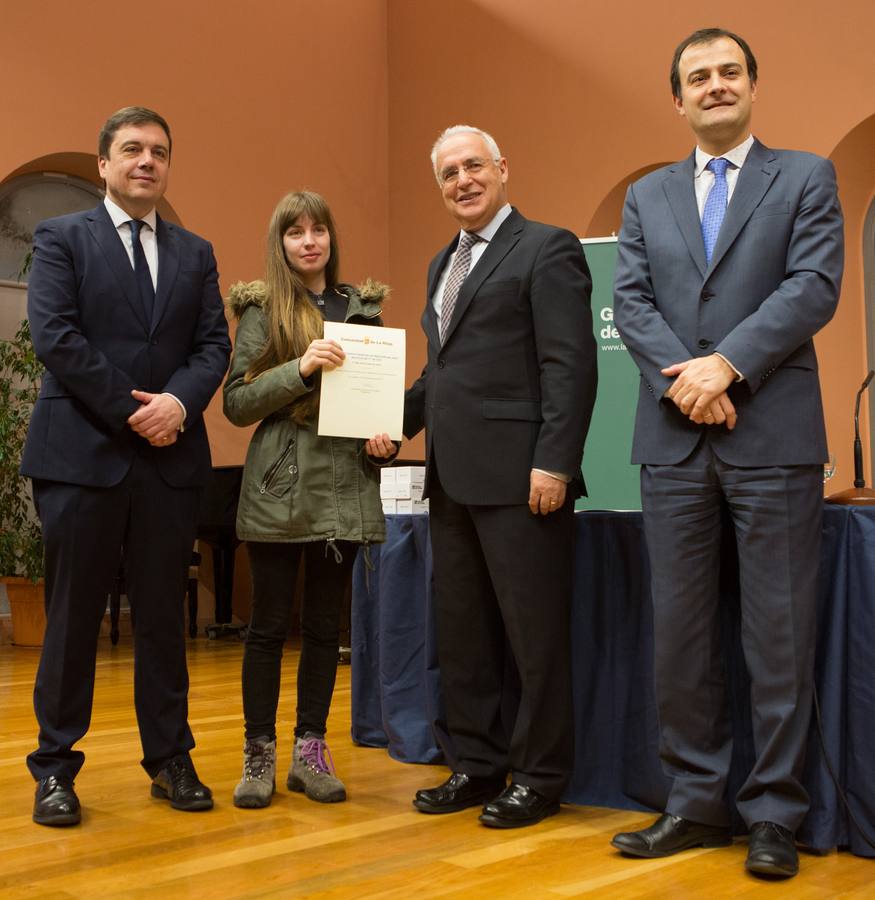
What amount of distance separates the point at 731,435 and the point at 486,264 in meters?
0.71

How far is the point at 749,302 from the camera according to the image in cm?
225

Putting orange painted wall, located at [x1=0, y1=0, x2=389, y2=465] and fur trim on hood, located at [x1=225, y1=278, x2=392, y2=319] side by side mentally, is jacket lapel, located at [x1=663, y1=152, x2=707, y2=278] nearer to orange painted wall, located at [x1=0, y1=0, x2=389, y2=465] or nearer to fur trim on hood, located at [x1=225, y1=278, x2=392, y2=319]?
fur trim on hood, located at [x1=225, y1=278, x2=392, y2=319]

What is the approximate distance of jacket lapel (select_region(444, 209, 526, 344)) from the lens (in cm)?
257

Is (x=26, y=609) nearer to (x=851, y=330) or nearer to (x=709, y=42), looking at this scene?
(x=851, y=330)

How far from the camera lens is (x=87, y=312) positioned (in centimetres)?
257

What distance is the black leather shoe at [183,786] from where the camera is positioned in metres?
2.57

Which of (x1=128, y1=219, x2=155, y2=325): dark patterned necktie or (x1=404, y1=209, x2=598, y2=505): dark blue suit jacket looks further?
(x1=128, y1=219, x2=155, y2=325): dark patterned necktie

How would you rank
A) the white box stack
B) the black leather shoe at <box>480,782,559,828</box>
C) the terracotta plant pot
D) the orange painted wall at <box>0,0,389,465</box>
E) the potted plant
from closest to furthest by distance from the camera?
the black leather shoe at <box>480,782,559,828</box>
the white box stack
the potted plant
the terracotta plant pot
the orange painted wall at <box>0,0,389,465</box>

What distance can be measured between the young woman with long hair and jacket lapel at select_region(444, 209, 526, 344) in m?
0.26

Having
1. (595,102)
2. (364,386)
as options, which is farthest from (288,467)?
(595,102)

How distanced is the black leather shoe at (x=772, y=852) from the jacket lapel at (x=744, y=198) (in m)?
1.09

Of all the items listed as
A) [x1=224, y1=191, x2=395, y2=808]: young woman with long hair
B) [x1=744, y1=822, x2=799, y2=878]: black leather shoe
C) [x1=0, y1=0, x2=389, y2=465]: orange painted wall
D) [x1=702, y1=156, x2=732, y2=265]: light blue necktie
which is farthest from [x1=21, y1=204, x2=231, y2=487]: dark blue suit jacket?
[x1=0, y1=0, x2=389, y2=465]: orange painted wall

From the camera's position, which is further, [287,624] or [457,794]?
[287,624]

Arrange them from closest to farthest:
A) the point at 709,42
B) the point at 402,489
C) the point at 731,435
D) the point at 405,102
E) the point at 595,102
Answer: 1. the point at 731,435
2. the point at 709,42
3. the point at 402,489
4. the point at 595,102
5. the point at 405,102
